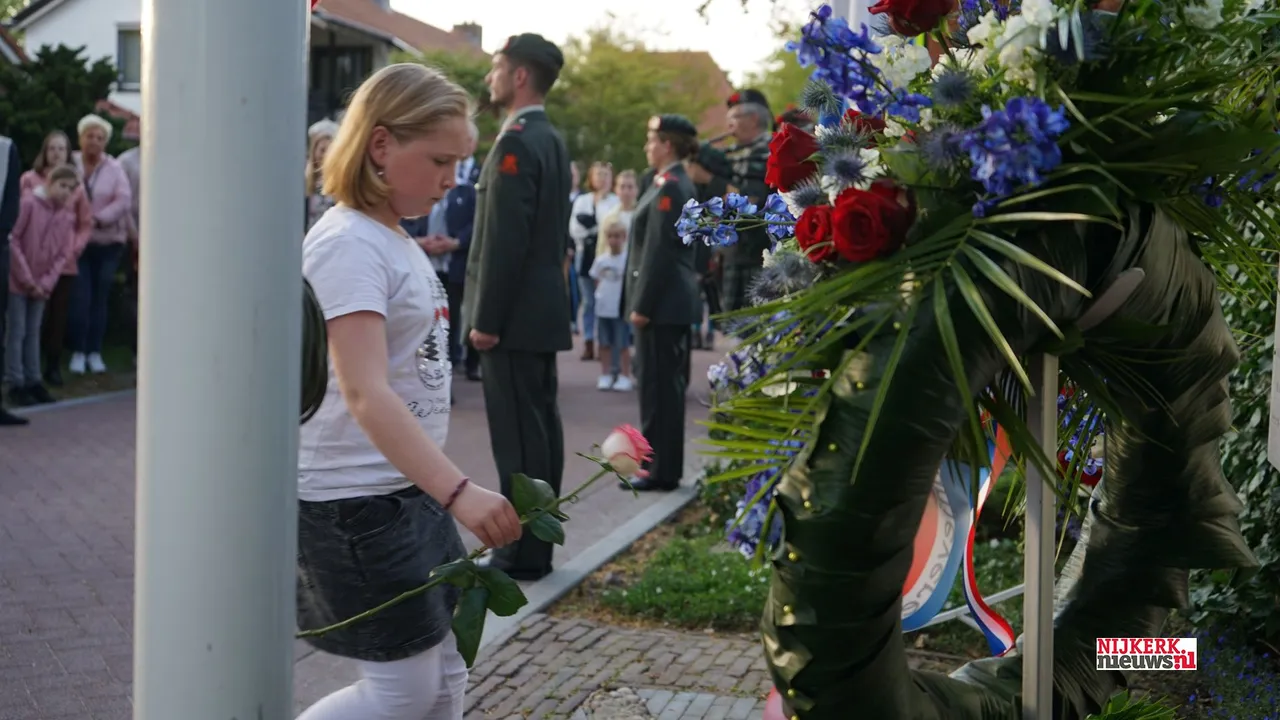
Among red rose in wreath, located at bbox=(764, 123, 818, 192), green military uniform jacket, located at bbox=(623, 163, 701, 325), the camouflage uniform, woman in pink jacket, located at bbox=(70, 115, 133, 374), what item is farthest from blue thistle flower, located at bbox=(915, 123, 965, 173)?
woman in pink jacket, located at bbox=(70, 115, 133, 374)

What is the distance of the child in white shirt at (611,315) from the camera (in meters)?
14.4

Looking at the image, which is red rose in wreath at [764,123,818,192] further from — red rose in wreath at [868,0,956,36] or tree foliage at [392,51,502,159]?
tree foliage at [392,51,502,159]

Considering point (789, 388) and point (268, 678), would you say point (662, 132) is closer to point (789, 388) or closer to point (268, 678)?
point (789, 388)

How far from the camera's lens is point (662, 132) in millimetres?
8961

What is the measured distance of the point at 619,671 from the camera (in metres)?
5.25

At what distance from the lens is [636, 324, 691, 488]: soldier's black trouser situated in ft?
29.7

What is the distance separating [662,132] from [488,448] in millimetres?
2763

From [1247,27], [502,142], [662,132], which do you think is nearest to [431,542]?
[1247,27]

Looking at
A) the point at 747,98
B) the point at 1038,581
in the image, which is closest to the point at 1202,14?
the point at 1038,581

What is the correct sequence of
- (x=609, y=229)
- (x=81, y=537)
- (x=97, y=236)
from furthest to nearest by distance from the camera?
1. (x=609, y=229)
2. (x=97, y=236)
3. (x=81, y=537)

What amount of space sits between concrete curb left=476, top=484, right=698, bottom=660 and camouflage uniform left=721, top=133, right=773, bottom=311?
152 centimetres

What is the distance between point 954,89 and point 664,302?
683 centimetres

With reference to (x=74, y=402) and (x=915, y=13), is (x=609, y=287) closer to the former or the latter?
(x=74, y=402)

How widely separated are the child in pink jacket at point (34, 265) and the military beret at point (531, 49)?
643cm
